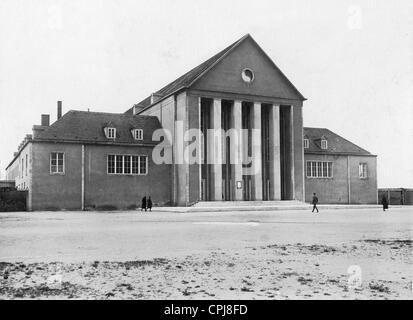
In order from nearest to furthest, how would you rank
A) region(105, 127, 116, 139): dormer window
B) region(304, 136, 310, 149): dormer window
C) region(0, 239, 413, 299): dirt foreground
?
region(0, 239, 413, 299): dirt foreground → region(105, 127, 116, 139): dormer window → region(304, 136, 310, 149): dormer window

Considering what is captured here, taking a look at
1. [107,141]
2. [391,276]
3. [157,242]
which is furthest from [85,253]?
[107,141]

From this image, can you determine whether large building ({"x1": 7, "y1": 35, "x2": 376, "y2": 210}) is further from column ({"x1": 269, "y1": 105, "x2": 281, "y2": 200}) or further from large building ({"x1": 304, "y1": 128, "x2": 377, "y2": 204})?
large building ({"x1": 304, "y1": 128, "x2": 377, "y2": 204})

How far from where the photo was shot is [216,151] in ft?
147

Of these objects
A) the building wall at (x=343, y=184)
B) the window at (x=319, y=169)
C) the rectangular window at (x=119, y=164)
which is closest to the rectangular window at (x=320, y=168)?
the window at (x=319, y=169)

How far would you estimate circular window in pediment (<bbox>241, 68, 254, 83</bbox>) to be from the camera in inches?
1816

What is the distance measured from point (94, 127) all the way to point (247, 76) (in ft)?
50.8

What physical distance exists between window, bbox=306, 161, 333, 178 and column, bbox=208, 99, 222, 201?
12.6m

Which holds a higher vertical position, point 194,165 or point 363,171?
point 194,165

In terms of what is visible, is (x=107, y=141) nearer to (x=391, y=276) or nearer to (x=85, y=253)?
(x=85, y=253)

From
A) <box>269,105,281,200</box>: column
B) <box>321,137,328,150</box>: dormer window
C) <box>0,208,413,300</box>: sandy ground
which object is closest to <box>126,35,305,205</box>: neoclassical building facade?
<box>269,105,281,200</box>: column

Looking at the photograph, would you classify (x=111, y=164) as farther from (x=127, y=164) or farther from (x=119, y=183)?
(x=119, y=183)

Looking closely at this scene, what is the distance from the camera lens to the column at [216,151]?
44.1m

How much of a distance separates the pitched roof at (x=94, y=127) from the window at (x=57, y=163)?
139 cm

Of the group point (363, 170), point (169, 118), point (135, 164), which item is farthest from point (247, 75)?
point (363, 170)
